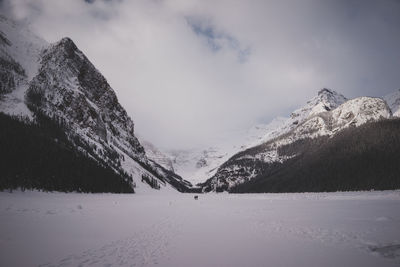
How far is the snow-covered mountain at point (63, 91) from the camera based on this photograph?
104156mm

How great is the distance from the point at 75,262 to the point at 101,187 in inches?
2742

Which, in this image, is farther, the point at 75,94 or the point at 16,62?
the point at 75,94

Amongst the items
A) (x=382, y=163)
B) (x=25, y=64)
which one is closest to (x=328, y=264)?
(x=382, y=163)

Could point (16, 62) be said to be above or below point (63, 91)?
above

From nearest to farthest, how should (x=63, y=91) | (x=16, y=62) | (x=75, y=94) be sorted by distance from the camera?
(x=63, y=91)
(x=16, y=62)
(x=75, y=94)

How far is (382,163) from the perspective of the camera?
288 feet

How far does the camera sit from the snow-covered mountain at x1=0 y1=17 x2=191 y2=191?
342 feet

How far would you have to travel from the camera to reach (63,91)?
422ft

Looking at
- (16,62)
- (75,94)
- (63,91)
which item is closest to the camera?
(63,91)

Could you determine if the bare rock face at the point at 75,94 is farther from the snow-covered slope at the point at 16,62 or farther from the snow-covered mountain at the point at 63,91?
the snow-covered slope at the point at 16,62

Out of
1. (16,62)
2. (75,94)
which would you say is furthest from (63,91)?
(16,62)

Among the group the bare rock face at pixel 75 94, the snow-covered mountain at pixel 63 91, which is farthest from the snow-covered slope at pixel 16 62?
the bare rock face at pixel 75 94

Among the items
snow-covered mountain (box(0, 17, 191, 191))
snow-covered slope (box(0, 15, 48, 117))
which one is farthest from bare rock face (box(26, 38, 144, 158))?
snow-covered slope (box(0, 15, 48, 117))

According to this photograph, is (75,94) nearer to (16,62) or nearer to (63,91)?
(63,91)
